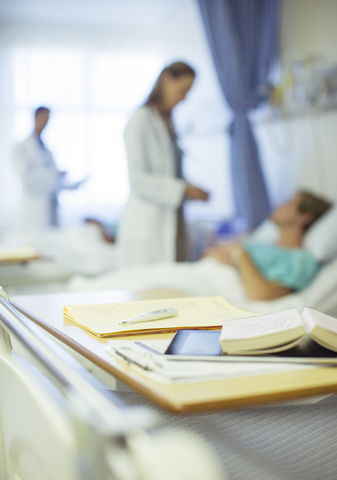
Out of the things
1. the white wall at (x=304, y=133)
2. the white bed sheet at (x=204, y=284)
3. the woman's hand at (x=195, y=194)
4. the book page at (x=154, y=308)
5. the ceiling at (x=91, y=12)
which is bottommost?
the white bed sheet at (x=204, y=284)

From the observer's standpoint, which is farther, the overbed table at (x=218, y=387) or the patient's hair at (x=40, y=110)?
the patient's hair at (x=40, y=110)

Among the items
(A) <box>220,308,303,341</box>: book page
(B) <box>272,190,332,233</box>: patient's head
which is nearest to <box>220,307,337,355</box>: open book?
(A) <box>220,308,303,341</box>: book page

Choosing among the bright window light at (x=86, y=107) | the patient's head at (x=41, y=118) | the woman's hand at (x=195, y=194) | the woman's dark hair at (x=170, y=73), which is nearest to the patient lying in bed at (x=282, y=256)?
the woman's hand at (x=195, y=194)

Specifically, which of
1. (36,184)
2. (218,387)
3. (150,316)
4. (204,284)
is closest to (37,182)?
(36,184)

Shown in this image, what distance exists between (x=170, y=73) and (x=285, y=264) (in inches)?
42.0

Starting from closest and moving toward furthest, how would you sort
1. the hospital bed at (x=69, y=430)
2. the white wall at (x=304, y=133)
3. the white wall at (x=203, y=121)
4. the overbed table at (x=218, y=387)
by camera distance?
the hospital bed at (x=69, y=430), the overbed table at (x=218, y=387), the white wall at (x=304, y=133), the white wall at (x=203, y=121)

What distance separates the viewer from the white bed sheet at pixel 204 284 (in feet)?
6.55

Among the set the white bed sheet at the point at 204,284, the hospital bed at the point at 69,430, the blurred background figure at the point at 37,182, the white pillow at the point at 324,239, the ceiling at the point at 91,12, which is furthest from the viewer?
the ceiling at the point at 91,12

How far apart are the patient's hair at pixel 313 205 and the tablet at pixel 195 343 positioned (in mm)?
1823

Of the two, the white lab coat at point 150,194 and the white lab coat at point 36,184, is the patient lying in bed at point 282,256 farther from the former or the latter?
the white lab coat at point 36,184

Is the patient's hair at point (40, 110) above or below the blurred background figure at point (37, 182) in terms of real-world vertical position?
above

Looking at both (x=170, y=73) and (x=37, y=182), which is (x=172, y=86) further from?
(x=37, y=182)

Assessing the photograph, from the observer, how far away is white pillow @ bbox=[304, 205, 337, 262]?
86.7 inches

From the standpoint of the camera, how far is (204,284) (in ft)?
7.17
